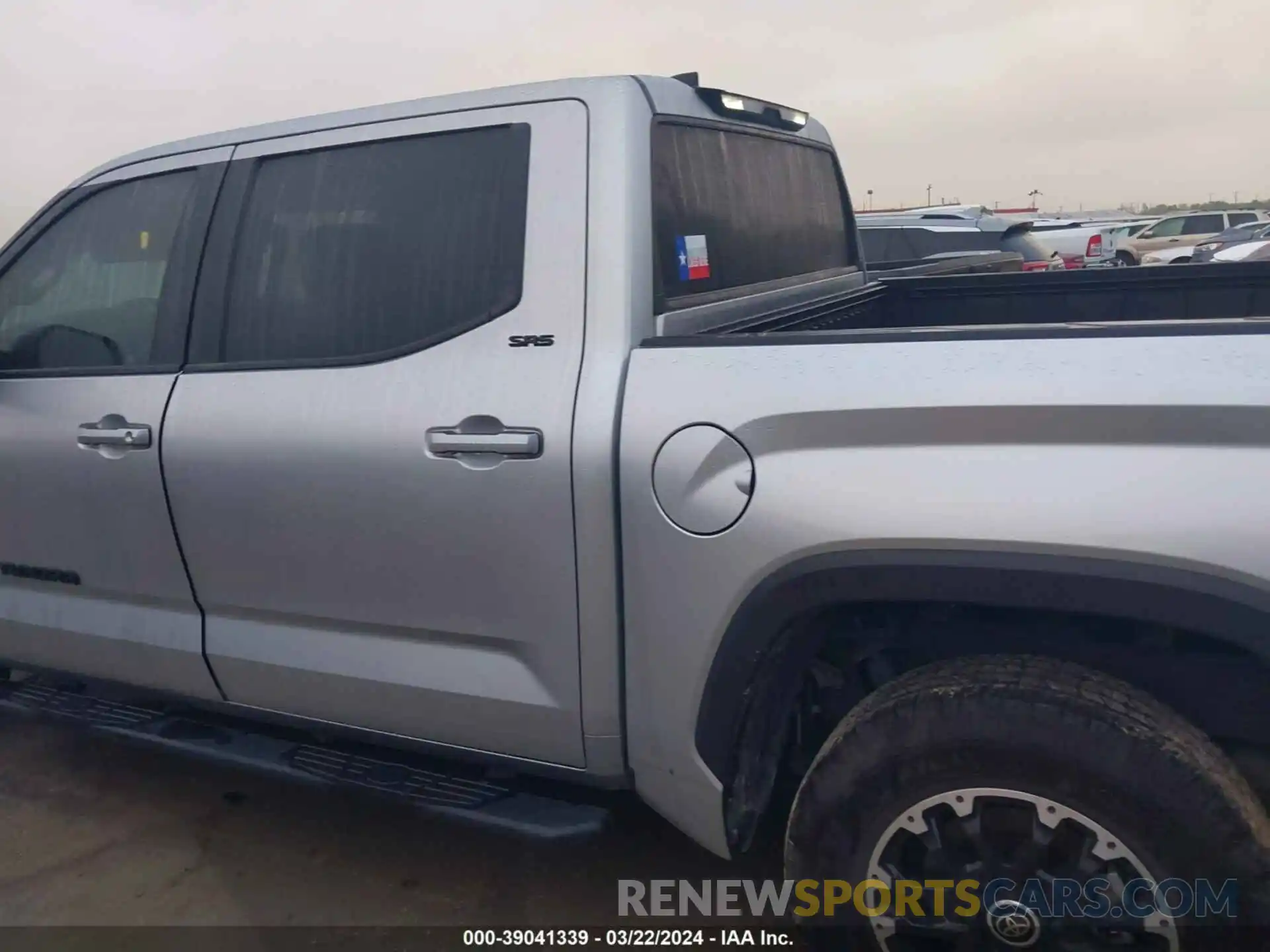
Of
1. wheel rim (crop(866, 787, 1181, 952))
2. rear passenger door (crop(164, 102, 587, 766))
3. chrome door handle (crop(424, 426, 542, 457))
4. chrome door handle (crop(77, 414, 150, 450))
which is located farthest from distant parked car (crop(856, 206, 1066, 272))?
wheel rim (crop(866, 787, 1181, 952))

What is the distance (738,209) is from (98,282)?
1827 mm

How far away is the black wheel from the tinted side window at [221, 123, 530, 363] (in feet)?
4.01

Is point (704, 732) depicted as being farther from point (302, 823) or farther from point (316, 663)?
point (302, 823)

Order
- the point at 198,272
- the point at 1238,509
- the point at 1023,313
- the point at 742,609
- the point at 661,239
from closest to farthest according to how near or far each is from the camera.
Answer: the point at 1238,509 < the point at 742,609 < the point at 661,239 < the point at 198,272 < the point at 1023,313

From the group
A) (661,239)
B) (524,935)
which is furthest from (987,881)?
(661,239)

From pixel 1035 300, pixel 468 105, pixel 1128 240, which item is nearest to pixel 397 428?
pixel 468 105

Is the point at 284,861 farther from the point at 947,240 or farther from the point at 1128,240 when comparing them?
the point at 1128,240

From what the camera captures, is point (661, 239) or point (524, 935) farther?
point (524, 935)

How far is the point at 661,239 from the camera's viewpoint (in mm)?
2414

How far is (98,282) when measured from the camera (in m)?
3.06

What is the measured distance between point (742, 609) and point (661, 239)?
878 millimetres

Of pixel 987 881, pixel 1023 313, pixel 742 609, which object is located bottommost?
A: pixel 987 881

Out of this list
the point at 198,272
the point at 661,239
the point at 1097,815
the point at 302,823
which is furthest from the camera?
the point at 302,823

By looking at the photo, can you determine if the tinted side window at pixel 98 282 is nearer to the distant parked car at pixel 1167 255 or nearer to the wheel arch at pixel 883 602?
the wheel arch at pixel 883 602
